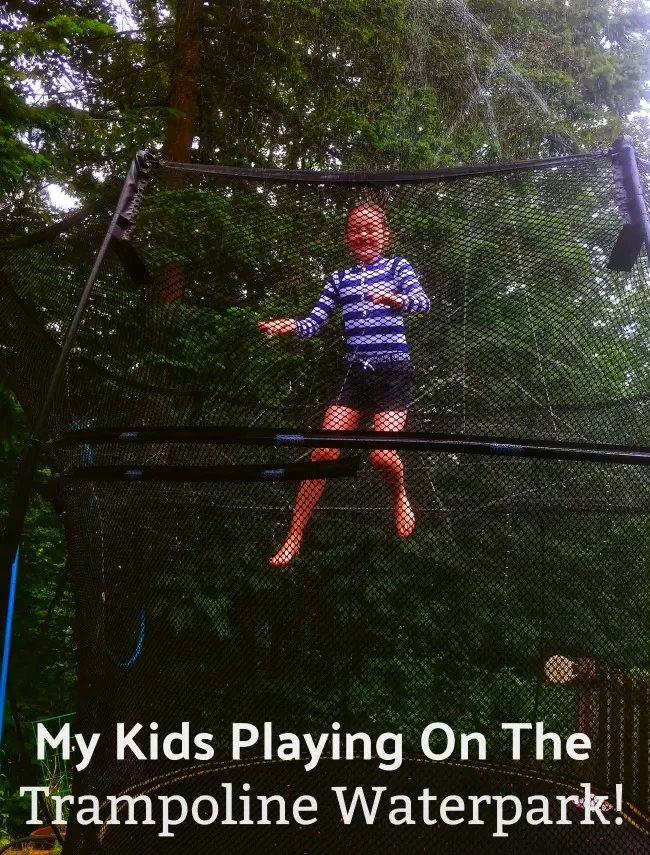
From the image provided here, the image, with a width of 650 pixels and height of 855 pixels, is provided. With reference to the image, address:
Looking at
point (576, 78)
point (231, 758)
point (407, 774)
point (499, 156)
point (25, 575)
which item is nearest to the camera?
point (407, 774)

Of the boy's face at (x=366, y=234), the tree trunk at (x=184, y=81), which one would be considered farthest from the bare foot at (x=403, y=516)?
the tree trunk at (x=184, y=81)

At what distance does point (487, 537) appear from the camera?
173 centimetres

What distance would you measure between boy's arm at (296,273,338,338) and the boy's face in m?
0.08

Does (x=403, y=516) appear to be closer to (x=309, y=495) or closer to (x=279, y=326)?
(x=309, y=495)

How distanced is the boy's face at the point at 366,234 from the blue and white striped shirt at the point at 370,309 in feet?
0.08

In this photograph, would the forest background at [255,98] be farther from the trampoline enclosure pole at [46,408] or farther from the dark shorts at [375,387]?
the dark shorts at [375,387]

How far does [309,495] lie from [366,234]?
0.59 m

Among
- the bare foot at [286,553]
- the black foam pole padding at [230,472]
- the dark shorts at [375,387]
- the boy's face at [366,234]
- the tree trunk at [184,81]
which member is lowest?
the bare foot at [286,553]

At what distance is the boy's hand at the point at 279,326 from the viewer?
1.73 m

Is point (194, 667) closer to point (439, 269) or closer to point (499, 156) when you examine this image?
point (439, 269)

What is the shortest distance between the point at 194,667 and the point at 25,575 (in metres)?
2.88

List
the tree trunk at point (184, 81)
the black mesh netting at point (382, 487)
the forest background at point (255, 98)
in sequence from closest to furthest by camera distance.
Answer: the black mesh netting at point (382, 487) → the forest background at point (255, 98) → the tree trunk at point (184, 81)

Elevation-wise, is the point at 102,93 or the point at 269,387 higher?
the point at 102,93

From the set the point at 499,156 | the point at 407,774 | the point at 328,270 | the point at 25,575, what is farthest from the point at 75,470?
the point at 499,156
